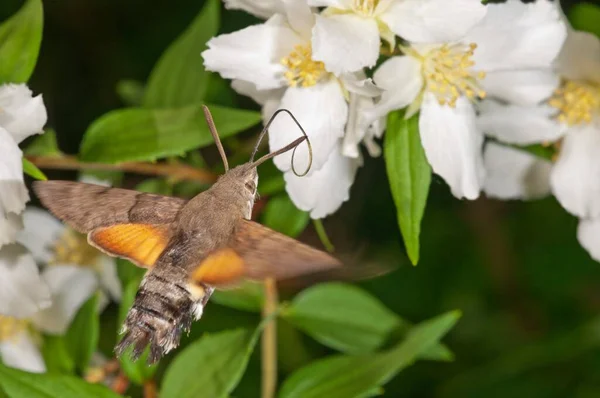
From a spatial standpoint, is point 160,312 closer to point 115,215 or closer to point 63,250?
point 115,215

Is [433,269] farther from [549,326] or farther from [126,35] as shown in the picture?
[126,35]

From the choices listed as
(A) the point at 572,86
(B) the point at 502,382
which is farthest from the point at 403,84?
(B) the point at 502,382

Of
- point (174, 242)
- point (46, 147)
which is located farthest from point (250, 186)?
point (46, 147)

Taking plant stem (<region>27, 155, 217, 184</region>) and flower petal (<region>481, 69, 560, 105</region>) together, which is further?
plant stem (<region>27, 155, 217, 184</region>)

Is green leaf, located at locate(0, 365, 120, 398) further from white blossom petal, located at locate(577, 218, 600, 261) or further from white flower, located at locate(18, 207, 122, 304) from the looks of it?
white blossom petal, located at locate(577, 218, 600, 261)

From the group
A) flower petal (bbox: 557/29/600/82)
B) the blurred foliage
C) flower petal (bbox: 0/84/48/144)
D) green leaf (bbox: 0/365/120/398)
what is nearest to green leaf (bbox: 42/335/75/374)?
the blurred foliage
